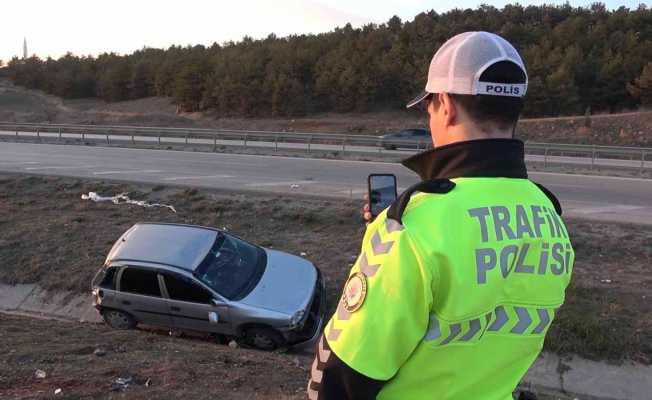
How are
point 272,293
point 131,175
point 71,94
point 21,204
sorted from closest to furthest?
point 272,293 → point 21,204 → point 131,175 → point 71,94

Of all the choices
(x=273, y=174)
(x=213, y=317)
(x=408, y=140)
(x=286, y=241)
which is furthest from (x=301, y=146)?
(x=213, y=317)

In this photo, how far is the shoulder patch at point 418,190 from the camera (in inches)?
55.1

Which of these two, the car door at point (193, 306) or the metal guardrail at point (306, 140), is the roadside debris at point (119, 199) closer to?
the car door at point (193, 306)

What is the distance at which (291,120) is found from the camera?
5366cm

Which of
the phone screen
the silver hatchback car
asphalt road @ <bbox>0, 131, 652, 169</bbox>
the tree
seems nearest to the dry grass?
the silver hatchback car

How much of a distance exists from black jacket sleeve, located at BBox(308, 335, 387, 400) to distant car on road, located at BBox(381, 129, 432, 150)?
84.0 feet

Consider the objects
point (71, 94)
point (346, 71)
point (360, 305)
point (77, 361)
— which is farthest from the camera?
point (71, 94)

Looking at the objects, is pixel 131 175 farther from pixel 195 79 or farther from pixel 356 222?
pixel 195 79

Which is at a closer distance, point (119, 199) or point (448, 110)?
point (448, 110)

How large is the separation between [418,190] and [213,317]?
6.39 meters

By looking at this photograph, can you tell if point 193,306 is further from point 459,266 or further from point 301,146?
point 301,146

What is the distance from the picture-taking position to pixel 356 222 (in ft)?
39.8

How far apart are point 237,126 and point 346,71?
13.4 meters

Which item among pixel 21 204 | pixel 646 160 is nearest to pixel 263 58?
pixel 646 160
